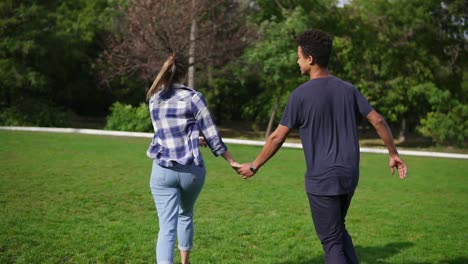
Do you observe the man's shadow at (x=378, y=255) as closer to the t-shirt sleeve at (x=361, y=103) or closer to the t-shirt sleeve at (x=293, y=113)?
the t-shirt sleeve at (x=293, y=113)

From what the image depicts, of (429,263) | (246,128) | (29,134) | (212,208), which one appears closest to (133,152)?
(29,134)

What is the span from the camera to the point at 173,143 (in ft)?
14.1

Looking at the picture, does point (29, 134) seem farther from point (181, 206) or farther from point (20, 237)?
point (181, 206)

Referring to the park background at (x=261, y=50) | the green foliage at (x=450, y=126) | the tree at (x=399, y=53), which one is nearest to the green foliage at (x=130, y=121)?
the park background at (x=261, y=50)

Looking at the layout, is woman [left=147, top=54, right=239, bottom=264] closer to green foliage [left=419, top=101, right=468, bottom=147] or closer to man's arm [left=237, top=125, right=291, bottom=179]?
man's arm [left=237, top=125, right=291, bottom=179]

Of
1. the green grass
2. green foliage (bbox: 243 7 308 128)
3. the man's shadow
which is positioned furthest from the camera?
green foliage (bbox: 243 7 308 128)

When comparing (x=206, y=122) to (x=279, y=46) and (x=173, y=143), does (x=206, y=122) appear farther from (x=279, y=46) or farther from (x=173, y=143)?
(x=279, y=46)

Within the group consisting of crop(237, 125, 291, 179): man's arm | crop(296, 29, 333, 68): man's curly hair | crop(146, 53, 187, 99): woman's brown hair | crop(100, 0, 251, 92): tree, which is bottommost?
crop(237, 125, 291, 179): man's arm

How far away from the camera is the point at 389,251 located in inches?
242

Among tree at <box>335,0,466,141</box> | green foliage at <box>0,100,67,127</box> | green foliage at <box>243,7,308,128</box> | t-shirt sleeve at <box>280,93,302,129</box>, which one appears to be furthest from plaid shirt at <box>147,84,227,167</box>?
tree at <box>335,0,466,141</box>

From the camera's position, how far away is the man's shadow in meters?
5.70

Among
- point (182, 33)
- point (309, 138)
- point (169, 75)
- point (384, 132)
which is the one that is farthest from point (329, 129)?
point (182, 33)

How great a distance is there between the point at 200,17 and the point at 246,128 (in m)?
11.5

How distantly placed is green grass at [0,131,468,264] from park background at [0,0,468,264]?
0.11 ft
